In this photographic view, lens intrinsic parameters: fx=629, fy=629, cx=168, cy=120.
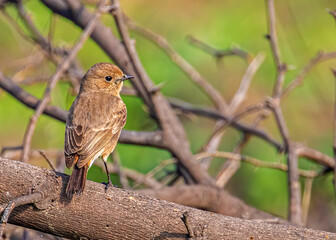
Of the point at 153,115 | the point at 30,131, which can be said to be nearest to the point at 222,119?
the point at 153,115

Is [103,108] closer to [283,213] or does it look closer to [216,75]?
[283,213]

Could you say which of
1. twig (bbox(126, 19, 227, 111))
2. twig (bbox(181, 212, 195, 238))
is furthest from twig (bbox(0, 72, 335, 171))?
twig (bbox(181, 212, 195, 238))

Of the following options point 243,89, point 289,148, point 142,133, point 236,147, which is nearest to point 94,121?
point 142,133

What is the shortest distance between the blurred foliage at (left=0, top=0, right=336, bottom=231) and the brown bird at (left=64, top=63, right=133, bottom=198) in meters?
1.41

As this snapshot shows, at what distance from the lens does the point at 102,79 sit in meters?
5.07

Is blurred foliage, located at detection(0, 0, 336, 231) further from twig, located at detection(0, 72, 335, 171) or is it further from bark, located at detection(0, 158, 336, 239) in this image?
bark, located at detection(0, 158, 336, 239)

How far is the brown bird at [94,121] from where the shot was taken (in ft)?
13.1

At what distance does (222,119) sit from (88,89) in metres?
1.78

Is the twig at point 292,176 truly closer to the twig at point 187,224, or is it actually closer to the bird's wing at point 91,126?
the bird's wing at point 91,126

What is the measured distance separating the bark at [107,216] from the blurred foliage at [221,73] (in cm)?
300

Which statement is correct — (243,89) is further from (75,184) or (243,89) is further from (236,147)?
(75,184)

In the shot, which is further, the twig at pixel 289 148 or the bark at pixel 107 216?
the twig at pixel 289 148

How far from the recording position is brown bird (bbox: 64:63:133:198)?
13.1 ft

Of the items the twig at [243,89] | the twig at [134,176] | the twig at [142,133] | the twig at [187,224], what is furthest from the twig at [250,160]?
the twig at [187,224]
